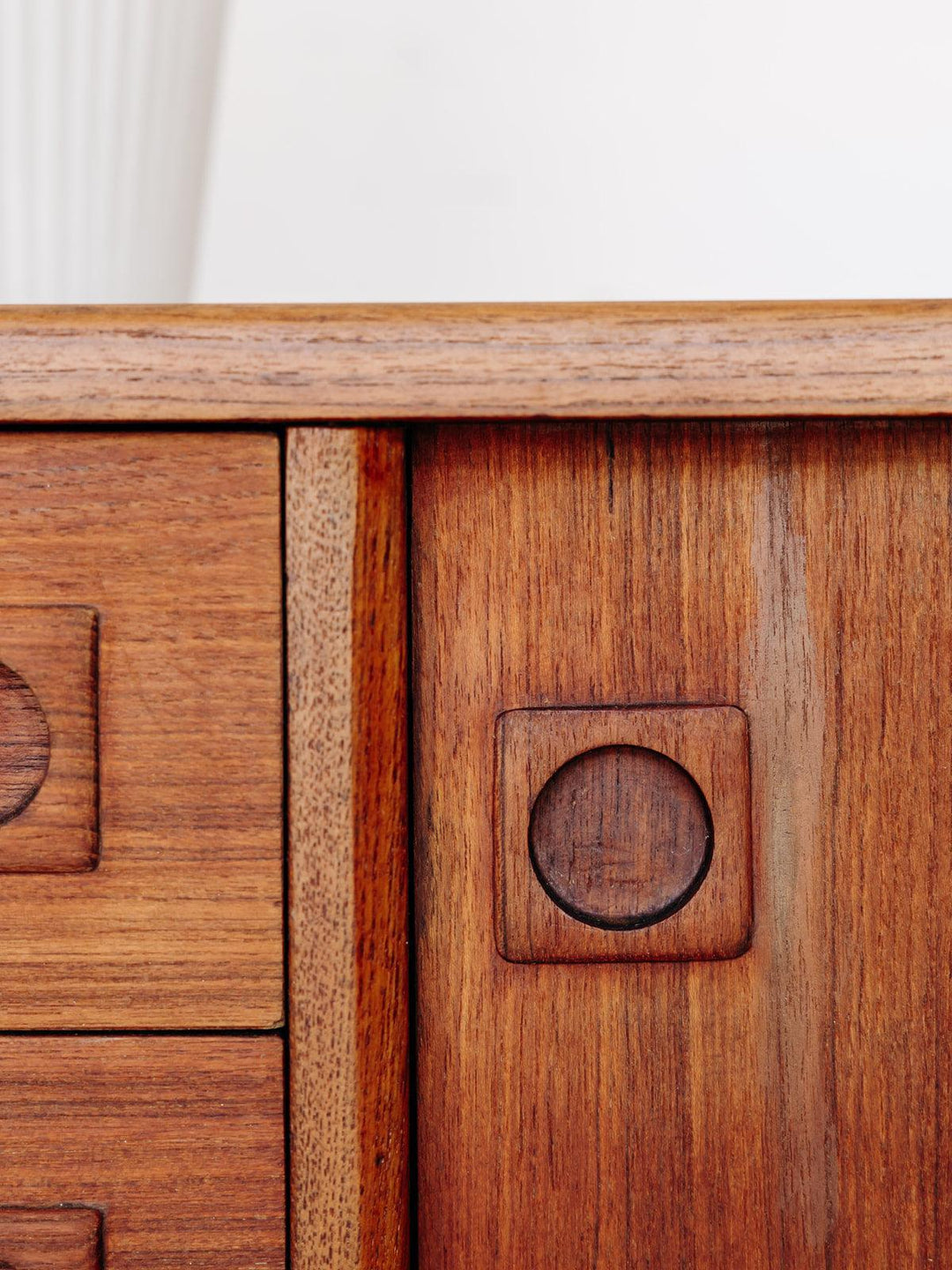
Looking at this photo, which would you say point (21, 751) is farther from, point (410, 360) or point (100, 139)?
point (100, 139)

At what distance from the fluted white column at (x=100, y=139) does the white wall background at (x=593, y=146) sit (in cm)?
15

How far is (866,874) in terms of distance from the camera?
237mm

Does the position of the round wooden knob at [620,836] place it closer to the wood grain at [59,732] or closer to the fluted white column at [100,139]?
the wood grain at [59,732]

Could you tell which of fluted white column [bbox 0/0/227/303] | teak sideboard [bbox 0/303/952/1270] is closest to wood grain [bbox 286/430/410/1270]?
teak sideboard [bbox 0/303/952/1270]

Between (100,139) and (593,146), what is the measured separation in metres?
0.30

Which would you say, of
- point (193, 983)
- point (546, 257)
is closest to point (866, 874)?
point (193, 983)

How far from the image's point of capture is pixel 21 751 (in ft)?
0.73

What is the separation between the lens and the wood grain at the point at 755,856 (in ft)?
0.77

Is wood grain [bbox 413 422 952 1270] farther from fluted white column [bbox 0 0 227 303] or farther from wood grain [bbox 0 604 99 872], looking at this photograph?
fluted white column [bbox 0 0 227 303]

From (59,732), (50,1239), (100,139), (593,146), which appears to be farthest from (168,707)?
(593,146)

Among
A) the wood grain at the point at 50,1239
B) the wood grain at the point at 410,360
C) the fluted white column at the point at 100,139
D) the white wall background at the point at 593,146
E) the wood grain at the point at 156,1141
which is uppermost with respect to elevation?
the white wall background at the point at 593,146

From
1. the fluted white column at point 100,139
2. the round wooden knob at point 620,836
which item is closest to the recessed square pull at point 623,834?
the round wooden knob at point 620,836

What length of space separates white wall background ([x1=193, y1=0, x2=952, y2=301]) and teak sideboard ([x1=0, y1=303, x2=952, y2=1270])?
0.34m

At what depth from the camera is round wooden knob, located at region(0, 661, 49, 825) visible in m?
0.22
